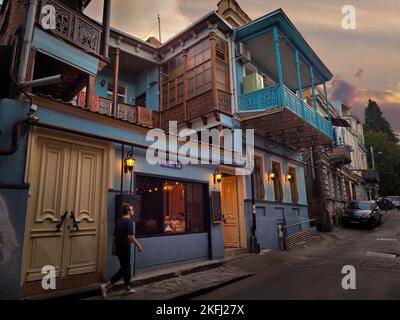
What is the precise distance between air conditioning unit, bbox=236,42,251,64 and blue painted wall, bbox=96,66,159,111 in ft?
13.7

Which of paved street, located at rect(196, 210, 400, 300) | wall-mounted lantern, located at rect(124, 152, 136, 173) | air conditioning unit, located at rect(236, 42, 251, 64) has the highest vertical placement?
air conditioning unit, located at rect(236, 42, 251, 64)

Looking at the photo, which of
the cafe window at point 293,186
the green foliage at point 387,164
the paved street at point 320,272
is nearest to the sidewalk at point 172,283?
the paved street at point 320,272

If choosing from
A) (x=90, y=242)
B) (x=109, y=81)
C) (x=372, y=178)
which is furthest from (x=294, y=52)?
(x=372, y=178)

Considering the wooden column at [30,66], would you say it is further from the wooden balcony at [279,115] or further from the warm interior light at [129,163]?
the wooden balcony at [279,115]

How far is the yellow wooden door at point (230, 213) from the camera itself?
1125 cm

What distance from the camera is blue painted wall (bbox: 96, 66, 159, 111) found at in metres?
13.6

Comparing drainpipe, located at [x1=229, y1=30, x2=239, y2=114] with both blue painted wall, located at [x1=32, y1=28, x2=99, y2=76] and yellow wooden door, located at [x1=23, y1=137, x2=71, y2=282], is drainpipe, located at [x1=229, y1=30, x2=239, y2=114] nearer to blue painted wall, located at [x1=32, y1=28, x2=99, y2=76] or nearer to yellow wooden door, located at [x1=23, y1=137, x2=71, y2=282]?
blue painted wall, located at [x1=32, y1=28, x2=99, y2=76]

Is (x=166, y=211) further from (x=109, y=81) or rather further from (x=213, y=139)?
(x=109, y=81)

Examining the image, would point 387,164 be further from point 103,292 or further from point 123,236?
point 103,292

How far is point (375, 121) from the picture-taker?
5788 cm

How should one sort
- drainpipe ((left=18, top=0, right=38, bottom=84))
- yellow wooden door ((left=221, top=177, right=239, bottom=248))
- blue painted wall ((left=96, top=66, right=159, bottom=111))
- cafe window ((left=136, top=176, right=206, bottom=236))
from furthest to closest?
blue painted wall ((left=96, top=66, right=159, bottom=111)), yellow wooden door ((left=221, top=177, right=239, bottom=248)), cafe window ((left=136, top=176, right=206, bottom=236)), drainpipe ((left=18, top=0, right=38, bottom=84))

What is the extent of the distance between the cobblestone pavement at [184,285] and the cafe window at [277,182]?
6475 millimetres

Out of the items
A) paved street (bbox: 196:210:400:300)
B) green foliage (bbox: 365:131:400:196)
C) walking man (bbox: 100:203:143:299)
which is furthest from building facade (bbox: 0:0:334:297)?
green foliage (bbox: 365:131:400:196)

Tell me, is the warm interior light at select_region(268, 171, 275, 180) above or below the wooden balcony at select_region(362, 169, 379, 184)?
below
